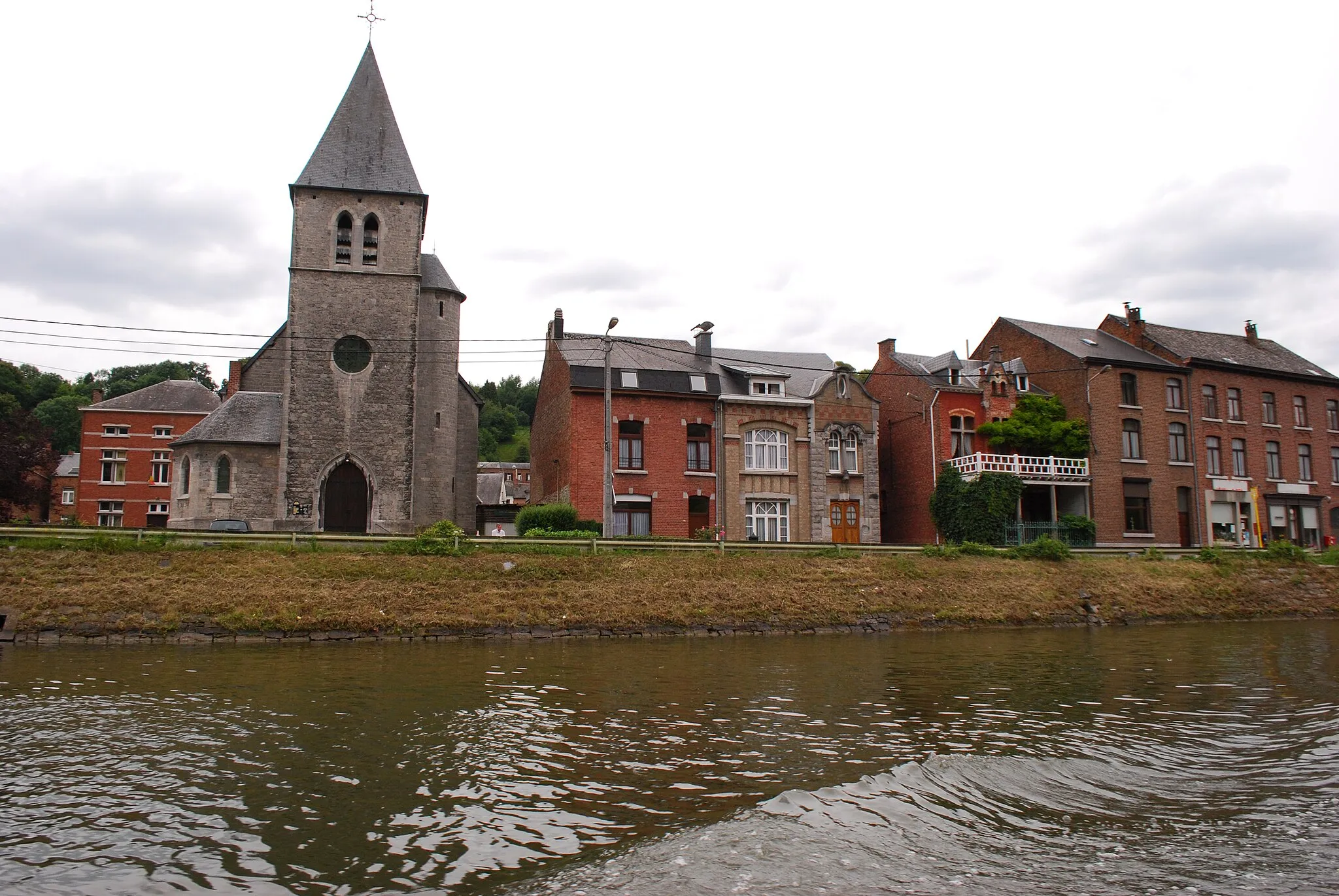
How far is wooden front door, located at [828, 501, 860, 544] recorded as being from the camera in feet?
121

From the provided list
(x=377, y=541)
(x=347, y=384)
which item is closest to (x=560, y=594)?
(x=377, y=541)

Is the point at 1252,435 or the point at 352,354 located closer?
the point at 352,354

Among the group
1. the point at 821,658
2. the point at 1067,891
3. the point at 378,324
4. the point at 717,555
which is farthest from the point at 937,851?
the point at 378,324

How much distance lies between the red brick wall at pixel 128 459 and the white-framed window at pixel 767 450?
33912mm

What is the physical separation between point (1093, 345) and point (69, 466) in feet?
237

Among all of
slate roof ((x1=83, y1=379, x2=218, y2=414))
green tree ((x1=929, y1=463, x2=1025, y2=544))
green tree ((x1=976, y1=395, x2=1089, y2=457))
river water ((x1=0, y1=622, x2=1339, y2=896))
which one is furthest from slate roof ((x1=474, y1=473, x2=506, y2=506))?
river water ((x1=0, y1=622, x2=1339, y2=896))

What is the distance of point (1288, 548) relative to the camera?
32938mm

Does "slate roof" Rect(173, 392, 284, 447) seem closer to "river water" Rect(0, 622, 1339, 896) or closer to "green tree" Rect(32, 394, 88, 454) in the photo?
"river water" Rect(0, 622, 1339, 896)

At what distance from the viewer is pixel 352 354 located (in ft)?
114

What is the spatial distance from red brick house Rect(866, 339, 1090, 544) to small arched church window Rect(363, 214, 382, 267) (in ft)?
78.7

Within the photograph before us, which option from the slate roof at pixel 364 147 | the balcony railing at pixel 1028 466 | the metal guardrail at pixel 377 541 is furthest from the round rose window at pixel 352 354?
the balcony railing at pixel 1028 466

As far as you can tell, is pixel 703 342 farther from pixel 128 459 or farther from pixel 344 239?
pixel 128 459

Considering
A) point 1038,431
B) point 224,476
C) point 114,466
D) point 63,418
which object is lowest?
point 224,476

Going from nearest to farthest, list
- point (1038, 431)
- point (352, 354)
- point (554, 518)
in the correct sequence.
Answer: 1. point (554, 518)
2. point (352, 354)
3. point (1038, 431)
